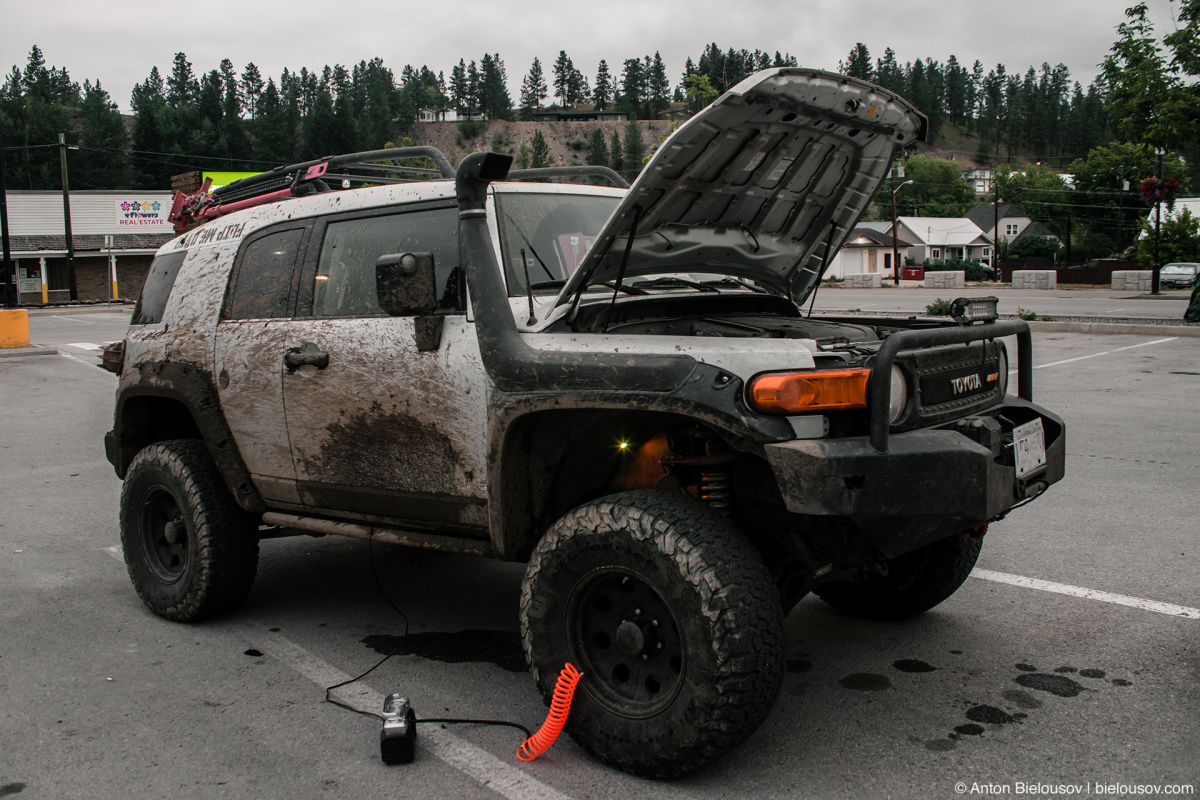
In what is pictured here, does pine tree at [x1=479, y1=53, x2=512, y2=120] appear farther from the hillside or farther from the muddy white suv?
the muddy white suv

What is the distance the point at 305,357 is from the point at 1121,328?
58.5 feet

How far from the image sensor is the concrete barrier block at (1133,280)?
110 feet

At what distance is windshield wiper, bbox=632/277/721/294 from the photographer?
362 cm

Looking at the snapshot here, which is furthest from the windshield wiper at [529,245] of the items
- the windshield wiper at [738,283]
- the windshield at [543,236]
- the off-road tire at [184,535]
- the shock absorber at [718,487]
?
the off-road tire at [184,535]

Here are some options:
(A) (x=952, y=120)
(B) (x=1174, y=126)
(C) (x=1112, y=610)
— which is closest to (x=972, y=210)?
(A) (x=952, y=120)

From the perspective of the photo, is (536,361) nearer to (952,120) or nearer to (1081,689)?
(1081,689)

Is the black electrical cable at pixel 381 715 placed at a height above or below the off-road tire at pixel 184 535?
below

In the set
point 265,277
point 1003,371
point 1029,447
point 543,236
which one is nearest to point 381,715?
point 543,236

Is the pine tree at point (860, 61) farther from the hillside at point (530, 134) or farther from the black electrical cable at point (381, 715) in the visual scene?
the black electrical cable at point (381, 715)

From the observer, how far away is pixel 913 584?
13.0 feet

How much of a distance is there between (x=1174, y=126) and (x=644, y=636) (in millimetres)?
18199

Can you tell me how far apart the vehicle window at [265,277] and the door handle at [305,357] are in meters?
0.28

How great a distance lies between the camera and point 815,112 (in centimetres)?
312

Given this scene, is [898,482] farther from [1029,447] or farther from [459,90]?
[459,90]
